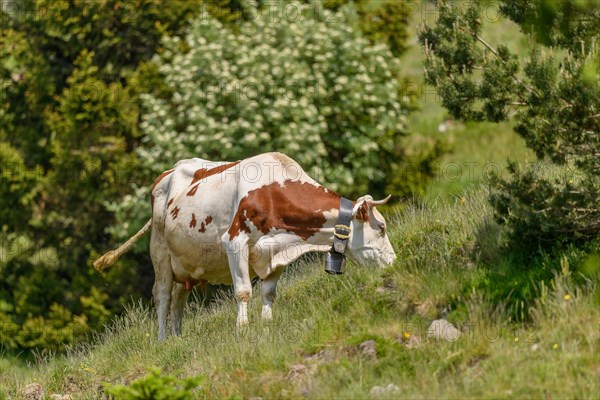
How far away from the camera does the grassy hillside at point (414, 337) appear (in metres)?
9.73

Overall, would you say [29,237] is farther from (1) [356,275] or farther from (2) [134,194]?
(1) [356,275]

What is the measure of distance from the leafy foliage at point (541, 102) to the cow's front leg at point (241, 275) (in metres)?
2.71

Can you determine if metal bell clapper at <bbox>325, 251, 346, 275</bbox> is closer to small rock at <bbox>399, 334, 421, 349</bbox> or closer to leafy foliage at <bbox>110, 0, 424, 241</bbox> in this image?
small rock at <bbox>399, 334, 421, 349</bbox>

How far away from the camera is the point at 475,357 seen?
33.2ft

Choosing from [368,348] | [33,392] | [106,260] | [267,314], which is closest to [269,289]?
[267,314]

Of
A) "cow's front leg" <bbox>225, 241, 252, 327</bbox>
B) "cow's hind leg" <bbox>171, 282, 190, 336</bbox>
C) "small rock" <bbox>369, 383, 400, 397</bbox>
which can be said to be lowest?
"cow's hind leg" <bbox>171, 282, 190, 336</bbox>

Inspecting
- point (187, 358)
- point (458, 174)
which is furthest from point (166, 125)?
point (187, 358)

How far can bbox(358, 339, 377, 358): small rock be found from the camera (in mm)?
10557

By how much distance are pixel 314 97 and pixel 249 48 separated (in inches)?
69.1

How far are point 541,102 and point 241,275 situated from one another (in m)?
3.76

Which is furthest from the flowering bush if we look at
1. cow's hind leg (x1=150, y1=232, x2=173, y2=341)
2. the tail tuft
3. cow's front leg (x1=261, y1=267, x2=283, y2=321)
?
cow's front leg (x1=261, y1=267, x2=283, y2=321)

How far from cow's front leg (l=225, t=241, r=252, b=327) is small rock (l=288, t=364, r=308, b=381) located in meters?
1.77

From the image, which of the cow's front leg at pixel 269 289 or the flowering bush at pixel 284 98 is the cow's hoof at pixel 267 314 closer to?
the cow's front leg at pixel 269 289

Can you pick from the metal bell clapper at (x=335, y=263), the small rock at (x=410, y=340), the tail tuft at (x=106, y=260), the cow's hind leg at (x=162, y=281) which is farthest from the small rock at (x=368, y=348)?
the tail tuft at (x=106, y=260)
